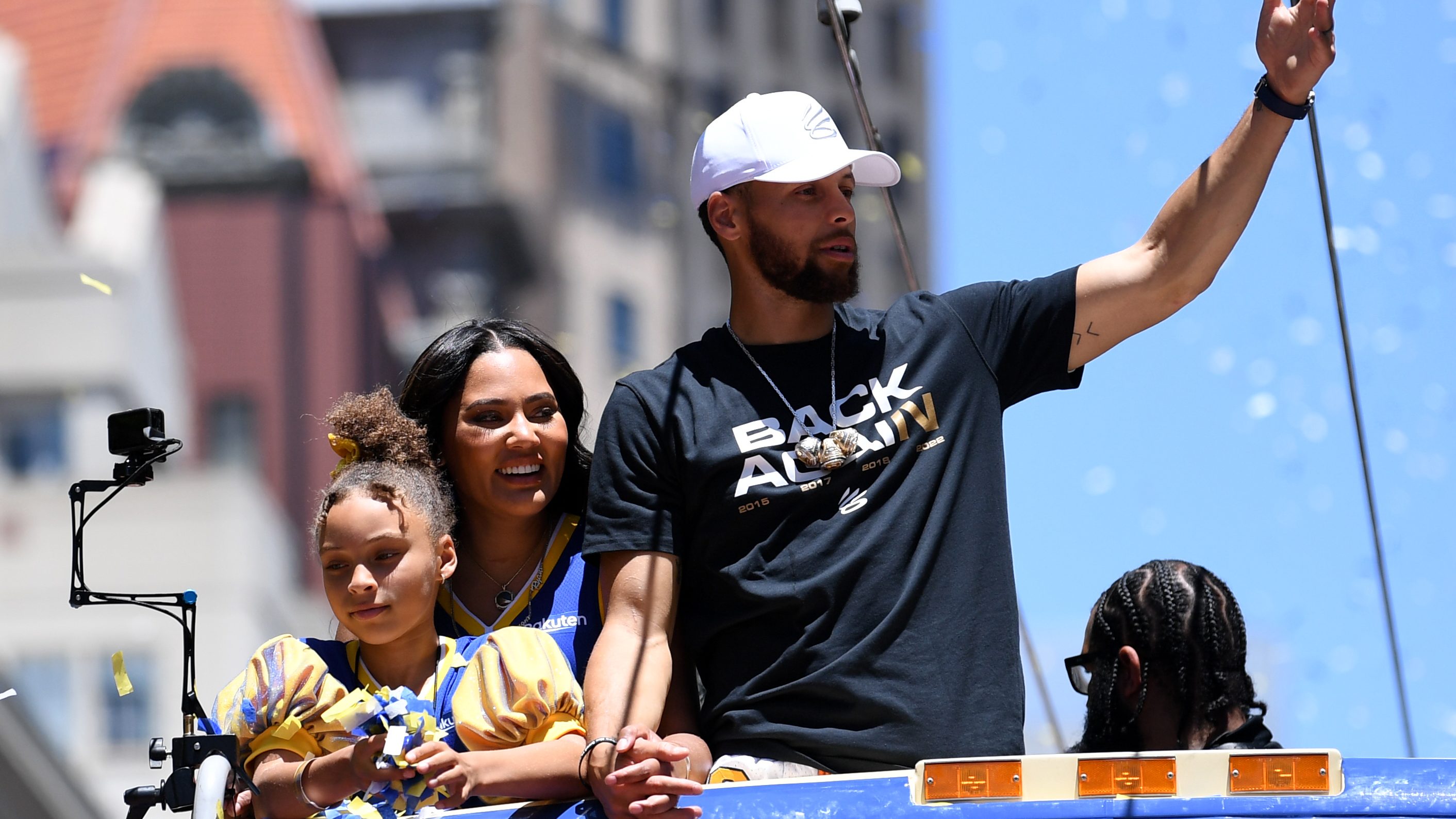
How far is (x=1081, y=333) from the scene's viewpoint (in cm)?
395

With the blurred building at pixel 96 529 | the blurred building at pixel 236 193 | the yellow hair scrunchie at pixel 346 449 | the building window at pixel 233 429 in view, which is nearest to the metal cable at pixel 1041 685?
the yellow hair scrunchie at pixel 346 449

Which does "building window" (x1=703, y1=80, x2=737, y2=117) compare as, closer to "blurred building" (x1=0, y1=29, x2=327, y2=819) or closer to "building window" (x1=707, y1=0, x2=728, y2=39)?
"building window" (x1=707, y1=0, x2=728, y2=39)

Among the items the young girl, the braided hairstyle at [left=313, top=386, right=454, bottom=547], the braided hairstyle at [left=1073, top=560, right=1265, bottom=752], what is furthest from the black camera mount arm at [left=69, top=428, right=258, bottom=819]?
the braided hairstyle at [left=1073, top=560, right=1265, bottom=752]

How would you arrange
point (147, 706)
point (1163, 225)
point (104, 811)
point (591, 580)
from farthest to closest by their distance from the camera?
1. point (147, 706)
2. point (104, 811)
3. point (591, 580)
4. point (1163, 225)

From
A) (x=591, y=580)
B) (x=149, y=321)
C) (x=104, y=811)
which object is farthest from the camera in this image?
(x=149, y=321)

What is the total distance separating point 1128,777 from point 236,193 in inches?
1117

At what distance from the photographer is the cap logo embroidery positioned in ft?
13.4

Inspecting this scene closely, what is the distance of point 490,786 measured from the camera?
3594mm

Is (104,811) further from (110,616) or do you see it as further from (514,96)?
(514,96)

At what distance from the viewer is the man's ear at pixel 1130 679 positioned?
4.06m

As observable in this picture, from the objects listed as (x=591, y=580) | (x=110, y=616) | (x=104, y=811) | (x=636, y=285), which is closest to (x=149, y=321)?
(x=110, y=616)

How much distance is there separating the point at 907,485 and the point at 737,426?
0.33 metres

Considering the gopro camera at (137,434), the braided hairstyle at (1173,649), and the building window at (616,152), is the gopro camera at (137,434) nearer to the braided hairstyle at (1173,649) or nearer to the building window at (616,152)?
the braided hairstyle at (1173,649)

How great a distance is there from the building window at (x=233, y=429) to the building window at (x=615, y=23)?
10.8 m
